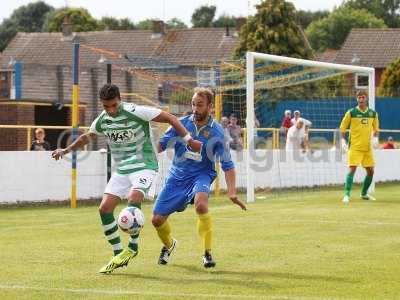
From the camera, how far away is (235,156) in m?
26.1

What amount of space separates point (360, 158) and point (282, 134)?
7.39 m

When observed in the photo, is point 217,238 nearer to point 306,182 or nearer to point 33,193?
point 33,193

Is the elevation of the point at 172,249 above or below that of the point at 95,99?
below

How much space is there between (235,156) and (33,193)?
19.6 feet

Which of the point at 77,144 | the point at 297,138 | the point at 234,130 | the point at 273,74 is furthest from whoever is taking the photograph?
the point at 297,138

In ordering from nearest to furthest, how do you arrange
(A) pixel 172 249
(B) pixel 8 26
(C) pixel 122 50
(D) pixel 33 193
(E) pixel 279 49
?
(A) pixel 172 249, (D) pixel 33 193, (E) pixel 279 49, (C) pixel 122 50, (B) pixel 8 26

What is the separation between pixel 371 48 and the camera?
286 ft

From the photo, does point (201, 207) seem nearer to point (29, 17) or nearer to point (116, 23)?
point (116, 23)

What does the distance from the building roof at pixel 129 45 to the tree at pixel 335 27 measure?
42.5 metres

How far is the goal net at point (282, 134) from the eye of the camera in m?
22.7

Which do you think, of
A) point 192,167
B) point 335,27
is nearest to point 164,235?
point 192,167

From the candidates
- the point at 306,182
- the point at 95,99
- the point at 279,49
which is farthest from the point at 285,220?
the point at 279,49

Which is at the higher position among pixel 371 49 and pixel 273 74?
pixel 371 49

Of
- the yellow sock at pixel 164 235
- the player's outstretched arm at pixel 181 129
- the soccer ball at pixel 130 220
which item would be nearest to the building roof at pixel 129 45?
the yellow sock at pixel 164 235
